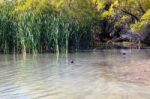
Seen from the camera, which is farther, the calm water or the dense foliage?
the dense foliage

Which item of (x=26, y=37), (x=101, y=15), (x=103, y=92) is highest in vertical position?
(x=101, y=15)

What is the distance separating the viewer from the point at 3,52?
2278 cm

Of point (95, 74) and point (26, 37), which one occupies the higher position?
point (26, 37)

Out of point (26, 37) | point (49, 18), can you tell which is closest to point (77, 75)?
point (26, 37)

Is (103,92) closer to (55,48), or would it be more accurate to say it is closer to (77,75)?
(77,75)

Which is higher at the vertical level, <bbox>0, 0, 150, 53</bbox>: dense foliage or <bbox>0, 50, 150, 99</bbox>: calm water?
<bbox>0, 0, 150, 53</bbox>: dense foliage

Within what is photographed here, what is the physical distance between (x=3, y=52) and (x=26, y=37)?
67.8 inches

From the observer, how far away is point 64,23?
25.1 metres

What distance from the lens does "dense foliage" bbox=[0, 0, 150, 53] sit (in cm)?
2273

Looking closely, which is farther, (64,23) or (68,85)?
(64,23)

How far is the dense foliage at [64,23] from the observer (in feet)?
74.6

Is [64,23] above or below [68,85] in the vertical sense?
above

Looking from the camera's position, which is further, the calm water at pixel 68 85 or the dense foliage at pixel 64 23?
the dense foliage at pixel 64 23

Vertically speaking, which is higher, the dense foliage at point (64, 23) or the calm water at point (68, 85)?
the dense foliage at point (64, 23)
